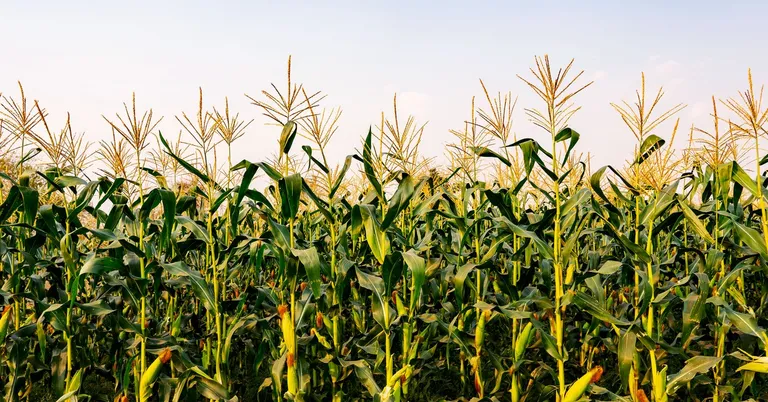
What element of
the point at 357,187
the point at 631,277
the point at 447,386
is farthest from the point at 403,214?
the point at 631,277

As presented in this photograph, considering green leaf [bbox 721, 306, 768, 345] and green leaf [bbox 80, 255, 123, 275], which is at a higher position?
green leaf [bbox 80, 255, 123, 275]

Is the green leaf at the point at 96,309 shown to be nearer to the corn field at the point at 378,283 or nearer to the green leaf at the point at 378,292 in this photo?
the corn field at the point at 378,283

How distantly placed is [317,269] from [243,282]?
13.1 ft

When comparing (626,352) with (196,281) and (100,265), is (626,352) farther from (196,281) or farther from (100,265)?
(100,265)

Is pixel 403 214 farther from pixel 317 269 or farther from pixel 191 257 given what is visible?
pixel 191 257

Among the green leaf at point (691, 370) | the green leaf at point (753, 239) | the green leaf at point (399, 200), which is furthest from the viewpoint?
the green leaf at point (753, 239)

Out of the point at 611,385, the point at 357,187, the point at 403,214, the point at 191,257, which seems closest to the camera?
the point at 611,385

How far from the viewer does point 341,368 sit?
4.34 metres

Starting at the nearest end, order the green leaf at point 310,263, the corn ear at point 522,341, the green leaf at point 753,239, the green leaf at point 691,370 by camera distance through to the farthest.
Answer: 1. the green leaf at point 310,263
2. the green leaf at point 691,370
3. the green leaf at point 753,239
4. the corn ear at point 522,341

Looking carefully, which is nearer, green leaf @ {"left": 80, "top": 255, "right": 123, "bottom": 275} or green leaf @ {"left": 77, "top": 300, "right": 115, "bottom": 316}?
green leaf @ {"left": 80, "top": 255, "right": 123, "bottom": 275}

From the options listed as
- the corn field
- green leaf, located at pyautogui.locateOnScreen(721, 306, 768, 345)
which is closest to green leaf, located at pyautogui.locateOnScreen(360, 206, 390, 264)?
the corn field

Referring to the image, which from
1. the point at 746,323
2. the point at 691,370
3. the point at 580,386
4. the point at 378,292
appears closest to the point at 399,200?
the point at 378,292

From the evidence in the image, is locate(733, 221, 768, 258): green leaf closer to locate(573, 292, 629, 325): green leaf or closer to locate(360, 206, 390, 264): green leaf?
locate(573, 292, 629, 325): green leaf

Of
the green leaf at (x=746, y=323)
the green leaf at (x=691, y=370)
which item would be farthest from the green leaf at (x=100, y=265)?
the green leaf at (x=746, y=323)
